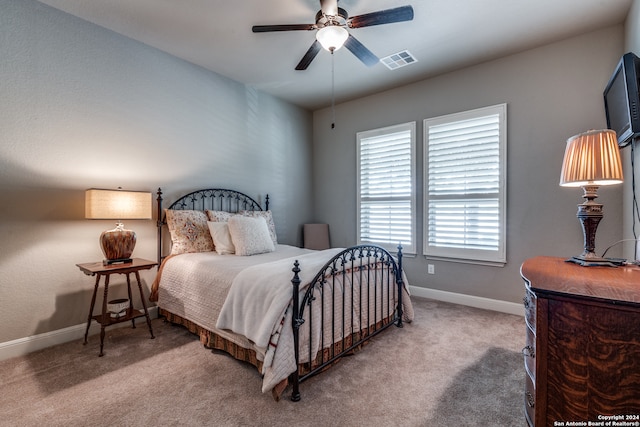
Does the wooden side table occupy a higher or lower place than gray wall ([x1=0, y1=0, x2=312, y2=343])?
lower

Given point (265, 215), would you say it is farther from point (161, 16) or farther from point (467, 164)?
point (467, 164)

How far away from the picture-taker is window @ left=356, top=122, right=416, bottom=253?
13.3 feet

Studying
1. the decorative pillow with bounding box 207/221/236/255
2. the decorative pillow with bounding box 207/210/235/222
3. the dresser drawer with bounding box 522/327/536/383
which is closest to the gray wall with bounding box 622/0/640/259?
the dresser drawer with bounding box 522/327/536/383

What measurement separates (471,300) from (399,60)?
2946 millimetres

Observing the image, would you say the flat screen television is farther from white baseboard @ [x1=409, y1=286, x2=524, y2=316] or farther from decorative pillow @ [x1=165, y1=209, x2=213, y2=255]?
decorative pillow @ [x1=165, y1=209, x2=213, y2=255]

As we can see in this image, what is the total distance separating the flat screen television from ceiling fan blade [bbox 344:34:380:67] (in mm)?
1674

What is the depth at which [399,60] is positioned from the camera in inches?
136

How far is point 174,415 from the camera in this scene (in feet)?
5.63

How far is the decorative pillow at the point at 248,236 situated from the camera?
10.0 ft

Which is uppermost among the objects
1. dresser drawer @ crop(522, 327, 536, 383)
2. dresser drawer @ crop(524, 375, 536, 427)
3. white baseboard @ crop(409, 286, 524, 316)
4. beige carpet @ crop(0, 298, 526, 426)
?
dresser drawer @ crop(522, 327, 536, 383)

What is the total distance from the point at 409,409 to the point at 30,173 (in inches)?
131

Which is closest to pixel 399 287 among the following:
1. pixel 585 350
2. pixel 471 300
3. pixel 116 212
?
pixel 471 300

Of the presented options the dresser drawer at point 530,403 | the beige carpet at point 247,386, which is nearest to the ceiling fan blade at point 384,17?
the dresser drawer at point 530,403

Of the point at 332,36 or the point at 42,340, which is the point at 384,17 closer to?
the point at 332,36
